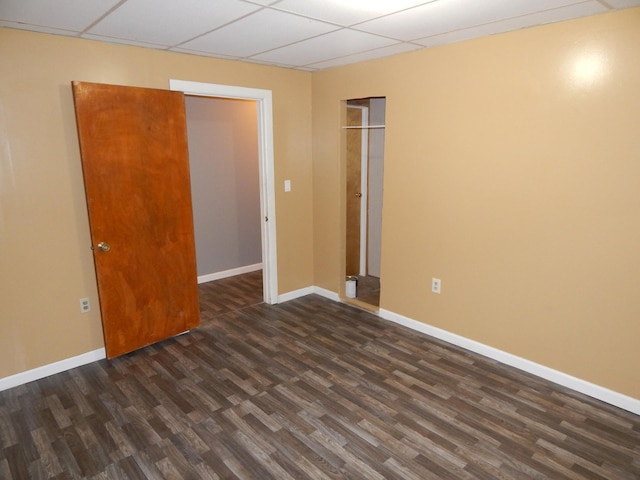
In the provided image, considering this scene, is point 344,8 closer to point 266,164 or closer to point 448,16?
point 448,16

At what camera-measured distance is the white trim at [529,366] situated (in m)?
2.56

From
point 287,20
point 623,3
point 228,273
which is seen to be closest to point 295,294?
point 228,273

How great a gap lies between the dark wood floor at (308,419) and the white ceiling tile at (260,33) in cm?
242

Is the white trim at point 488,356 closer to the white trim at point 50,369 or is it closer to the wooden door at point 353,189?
the white trim at point 50,369

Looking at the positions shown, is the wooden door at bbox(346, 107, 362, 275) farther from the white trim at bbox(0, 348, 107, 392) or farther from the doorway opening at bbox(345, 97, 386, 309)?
the white trim at bbox(0, 348, 107, 392)

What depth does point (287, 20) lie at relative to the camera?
2.44m

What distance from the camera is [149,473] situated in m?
2.08

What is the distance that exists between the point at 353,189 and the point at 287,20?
2468 millimetres

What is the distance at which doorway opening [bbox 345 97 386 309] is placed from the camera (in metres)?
4.53

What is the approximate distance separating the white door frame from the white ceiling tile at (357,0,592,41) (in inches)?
59.9

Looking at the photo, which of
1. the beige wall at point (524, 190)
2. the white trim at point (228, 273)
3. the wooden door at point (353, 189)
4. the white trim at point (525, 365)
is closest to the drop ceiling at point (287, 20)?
the beige wall at point (524, 190)

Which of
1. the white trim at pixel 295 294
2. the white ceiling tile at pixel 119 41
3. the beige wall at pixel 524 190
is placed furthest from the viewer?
the white trim at pixel 295 294

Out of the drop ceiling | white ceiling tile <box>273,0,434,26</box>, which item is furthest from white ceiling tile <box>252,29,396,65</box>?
white ceiling tile <box>273,0,434,26</box>

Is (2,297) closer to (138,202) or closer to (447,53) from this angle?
(138,202)
